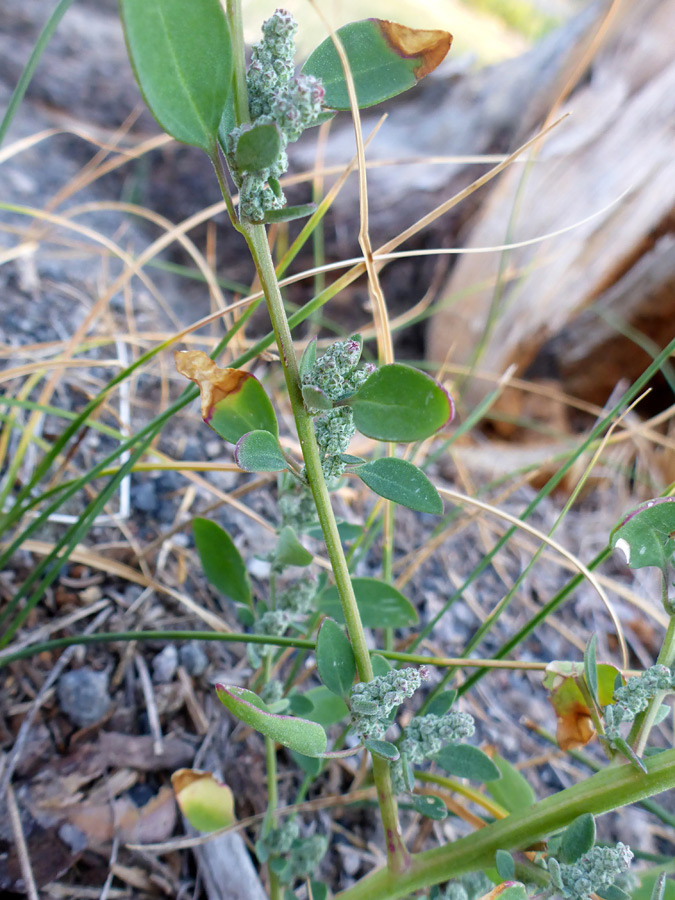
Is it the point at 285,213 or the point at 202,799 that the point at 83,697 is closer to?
the point at 202,799

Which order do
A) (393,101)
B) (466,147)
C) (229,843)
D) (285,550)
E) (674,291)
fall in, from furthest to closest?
(393,101), (466,147), (674,291), (229,843), (285,550)

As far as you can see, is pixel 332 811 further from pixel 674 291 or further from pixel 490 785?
pixel 674 291

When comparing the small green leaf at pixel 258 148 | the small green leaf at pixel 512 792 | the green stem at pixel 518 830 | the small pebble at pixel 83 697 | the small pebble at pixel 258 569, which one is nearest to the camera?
the small green leaf at pixel 258 148

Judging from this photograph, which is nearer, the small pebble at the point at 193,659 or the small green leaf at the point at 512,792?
the small green leaf at the point at 512,792

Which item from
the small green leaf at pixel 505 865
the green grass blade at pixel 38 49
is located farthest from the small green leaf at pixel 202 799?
the green grass blade at pixel 38 49

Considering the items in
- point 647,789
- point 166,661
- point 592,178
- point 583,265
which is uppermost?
point 592,178

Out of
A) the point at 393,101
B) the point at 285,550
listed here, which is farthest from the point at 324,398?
the point at 393,101

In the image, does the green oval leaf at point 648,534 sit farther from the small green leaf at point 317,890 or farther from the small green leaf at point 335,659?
the small green leaf at point 317,890
